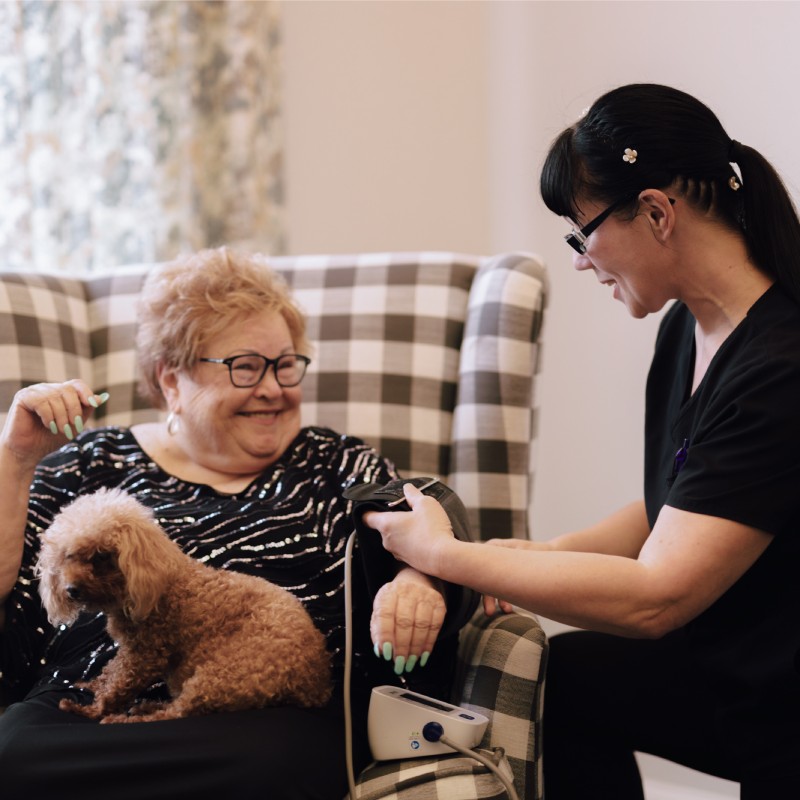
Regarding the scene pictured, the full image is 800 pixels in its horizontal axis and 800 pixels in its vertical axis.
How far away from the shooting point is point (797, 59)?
1.82 m

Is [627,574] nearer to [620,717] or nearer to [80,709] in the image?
[620,717]

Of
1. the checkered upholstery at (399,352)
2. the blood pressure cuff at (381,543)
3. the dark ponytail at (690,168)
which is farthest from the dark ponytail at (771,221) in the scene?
the checkered upholstery at (399,352)

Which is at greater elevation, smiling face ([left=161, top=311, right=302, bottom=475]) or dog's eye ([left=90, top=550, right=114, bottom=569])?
smiling face ([left=161, top=311, right=302, bottom=475])

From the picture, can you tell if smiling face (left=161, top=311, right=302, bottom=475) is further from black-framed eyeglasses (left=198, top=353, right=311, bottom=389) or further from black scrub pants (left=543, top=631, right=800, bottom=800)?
black scrub pants (left=543, top=631, right=800, bottom=800)

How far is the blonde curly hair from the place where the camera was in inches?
64.6

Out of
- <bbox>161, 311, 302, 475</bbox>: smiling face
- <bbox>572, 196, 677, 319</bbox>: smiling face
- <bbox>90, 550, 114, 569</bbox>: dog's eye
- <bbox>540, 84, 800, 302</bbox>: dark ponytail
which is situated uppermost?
<bbox>540, 84, 800, 302</bbox>: dark ponytail

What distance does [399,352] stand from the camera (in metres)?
1.93

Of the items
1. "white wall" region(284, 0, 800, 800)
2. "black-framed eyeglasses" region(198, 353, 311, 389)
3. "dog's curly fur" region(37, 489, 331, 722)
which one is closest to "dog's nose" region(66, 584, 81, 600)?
"dog's curly fur" region(37, 489, 331, 722)

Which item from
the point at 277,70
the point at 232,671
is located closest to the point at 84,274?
the point at 277,70

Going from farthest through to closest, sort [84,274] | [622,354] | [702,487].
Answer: [622,354]
[84,274]
[702,487]

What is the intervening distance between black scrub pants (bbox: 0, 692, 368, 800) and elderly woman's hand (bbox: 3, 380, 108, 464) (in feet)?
1.35

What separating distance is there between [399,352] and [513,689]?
0.80 metres

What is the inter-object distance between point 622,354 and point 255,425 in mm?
1019

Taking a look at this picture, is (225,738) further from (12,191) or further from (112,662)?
(12,191)
